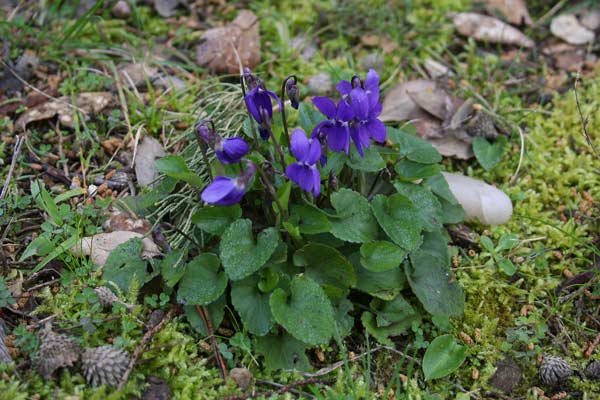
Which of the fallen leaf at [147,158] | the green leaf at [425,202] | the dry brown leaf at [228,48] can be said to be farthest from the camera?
the dry brown leaf at [228,48]

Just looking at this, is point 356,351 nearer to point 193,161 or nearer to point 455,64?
point 193,161

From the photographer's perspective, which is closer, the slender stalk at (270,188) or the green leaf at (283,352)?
the slender stalk at (270,188)

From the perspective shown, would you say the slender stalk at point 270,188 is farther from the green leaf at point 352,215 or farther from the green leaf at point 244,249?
the green leaf at point 352,215

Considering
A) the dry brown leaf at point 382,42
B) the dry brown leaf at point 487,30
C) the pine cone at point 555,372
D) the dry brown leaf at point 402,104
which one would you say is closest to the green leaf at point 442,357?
the pine cone at point 555,372

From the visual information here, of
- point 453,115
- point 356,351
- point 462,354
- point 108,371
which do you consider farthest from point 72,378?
point 453,115

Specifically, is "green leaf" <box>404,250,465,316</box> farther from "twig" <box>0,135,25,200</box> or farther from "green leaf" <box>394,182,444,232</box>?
"twig" <box>0,135,25,200</box>

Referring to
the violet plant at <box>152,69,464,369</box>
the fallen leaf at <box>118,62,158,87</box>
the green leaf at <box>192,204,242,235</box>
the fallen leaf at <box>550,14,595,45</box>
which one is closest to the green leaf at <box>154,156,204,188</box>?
the violet plant at <box>152,69,464,369</box>

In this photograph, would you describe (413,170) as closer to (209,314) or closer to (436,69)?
(209,314)
